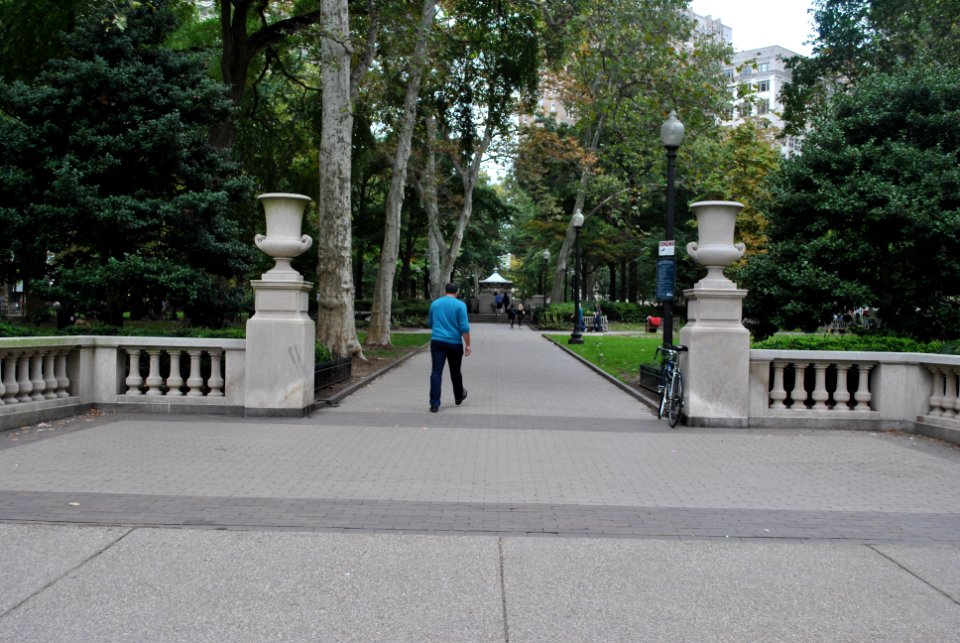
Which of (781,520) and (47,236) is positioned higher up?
(47,236)

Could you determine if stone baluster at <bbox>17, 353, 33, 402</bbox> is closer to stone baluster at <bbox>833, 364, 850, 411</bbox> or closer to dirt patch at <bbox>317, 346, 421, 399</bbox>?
dirt patch at <bbox>317, 346, 421, 399</bbox>

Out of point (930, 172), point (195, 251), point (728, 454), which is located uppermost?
point (930, 172)

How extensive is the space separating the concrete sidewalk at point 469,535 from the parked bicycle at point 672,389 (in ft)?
2.49

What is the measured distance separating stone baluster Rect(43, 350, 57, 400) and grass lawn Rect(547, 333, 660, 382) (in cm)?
1015

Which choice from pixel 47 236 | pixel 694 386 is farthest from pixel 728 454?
pixel 47 236

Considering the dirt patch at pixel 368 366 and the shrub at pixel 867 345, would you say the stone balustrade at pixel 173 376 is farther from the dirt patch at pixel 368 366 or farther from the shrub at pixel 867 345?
the shrub at pixel 867 345

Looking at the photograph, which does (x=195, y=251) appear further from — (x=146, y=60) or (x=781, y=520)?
(x=781, y=520)

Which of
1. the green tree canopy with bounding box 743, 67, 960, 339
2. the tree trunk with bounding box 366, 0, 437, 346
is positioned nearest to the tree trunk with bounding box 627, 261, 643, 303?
the tree trunk with bounding box 366, 0, 437, 346

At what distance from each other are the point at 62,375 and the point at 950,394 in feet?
37.3

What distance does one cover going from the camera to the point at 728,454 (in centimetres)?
819

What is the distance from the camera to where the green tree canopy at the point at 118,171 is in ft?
38.3

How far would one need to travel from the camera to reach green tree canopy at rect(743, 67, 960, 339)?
38.4 feet

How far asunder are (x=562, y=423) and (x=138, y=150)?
8102 millimetres

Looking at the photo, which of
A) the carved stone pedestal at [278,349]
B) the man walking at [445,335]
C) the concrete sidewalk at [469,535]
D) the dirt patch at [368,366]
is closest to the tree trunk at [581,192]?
the dirt patch at [368,366]
